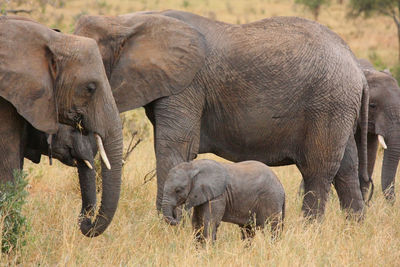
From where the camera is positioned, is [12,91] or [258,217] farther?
[258,217]

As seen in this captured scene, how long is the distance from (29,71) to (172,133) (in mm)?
1444

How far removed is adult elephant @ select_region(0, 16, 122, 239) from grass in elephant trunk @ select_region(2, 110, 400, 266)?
35 cm

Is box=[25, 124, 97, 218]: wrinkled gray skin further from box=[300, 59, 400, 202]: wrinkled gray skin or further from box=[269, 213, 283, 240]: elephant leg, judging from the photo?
box=[300, 59, 400, 202]: wrinkled gray skin

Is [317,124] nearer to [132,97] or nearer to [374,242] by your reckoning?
[374,242]

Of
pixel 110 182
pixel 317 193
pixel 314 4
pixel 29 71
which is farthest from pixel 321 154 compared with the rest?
pixel 314 4

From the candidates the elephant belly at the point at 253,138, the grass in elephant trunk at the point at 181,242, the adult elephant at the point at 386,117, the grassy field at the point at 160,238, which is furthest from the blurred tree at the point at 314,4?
the elephant belly at the point at 253,138

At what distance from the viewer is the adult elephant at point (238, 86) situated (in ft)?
17.1

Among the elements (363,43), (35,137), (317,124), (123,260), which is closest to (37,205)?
(35,137)

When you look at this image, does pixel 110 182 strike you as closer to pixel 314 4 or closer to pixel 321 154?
pixel 321 154

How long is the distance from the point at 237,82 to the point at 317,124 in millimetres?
679

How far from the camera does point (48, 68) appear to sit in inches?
161

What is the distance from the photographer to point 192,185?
450cm

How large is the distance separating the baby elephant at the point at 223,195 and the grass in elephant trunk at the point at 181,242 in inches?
5.5

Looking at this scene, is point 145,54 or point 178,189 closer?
point 178,189
